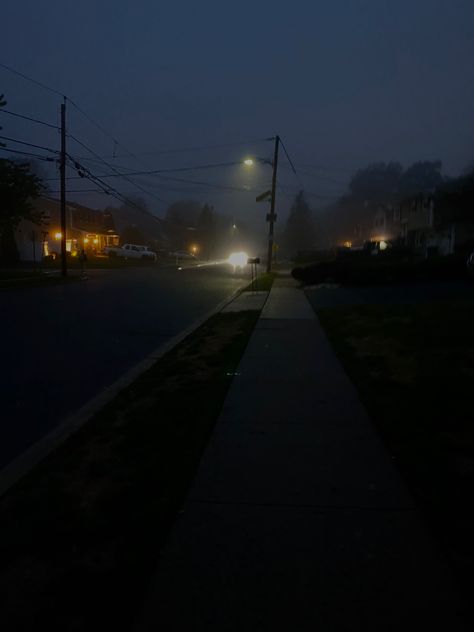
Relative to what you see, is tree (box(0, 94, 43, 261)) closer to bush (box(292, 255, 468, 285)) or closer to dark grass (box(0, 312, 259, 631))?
bush (box(292, 255, 468, 285))

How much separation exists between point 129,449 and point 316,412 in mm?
2050

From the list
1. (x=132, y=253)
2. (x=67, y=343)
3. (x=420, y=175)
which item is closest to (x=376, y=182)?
(x=420, y=175)

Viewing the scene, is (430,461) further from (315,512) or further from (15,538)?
(15,538)

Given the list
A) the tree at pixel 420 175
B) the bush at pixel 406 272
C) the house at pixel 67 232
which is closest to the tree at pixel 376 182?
the tree at pixel 420 175

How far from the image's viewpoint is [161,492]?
3.83 m

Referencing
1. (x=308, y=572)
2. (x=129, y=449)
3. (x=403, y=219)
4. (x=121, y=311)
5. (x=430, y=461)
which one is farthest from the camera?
(x=403, y=219)

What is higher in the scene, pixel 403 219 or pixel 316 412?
pixel 403 219

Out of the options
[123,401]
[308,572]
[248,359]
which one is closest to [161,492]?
[308,572]

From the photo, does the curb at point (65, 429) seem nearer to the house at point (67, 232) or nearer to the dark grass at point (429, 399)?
the dark grass at point (429, 399)

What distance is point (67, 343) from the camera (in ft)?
33.6

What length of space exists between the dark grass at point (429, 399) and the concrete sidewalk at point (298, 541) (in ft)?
0.49

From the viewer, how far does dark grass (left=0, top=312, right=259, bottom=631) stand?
264 cm

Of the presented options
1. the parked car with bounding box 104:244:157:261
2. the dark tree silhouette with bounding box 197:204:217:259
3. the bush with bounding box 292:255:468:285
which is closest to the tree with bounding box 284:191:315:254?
the dark tree silhouette with bounding box 197:204:217:259

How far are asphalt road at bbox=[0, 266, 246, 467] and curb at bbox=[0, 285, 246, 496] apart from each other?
0.16 meters
